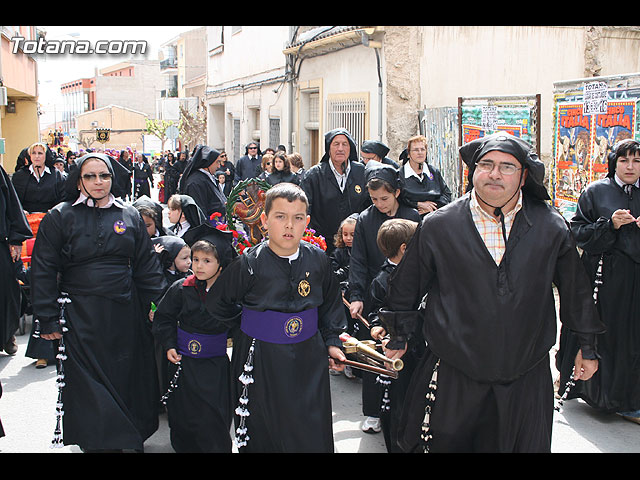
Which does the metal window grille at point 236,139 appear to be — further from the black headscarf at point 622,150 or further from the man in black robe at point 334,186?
the black headscarf at point 622,150

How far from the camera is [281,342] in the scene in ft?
12.9

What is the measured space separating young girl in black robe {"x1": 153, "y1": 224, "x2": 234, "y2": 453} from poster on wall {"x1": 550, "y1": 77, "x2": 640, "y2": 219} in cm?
467

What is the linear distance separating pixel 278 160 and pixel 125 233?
5.64 meters

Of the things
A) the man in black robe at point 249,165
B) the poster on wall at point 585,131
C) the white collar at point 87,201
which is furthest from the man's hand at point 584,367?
the man in black robe at point 249,165

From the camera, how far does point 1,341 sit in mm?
6340

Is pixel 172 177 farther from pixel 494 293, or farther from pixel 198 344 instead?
pixel 494 293

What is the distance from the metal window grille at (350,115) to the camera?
1346 cm

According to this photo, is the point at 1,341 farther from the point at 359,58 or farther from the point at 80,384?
the point at 359,58

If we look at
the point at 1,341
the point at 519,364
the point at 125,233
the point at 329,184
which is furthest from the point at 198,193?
the point at 519,364

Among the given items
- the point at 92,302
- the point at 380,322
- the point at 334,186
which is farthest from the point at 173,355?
the point at 334,186

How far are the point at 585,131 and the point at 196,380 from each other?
17.8 ft

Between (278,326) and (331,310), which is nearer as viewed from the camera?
(278,326)

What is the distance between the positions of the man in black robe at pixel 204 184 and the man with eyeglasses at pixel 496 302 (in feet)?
17.7

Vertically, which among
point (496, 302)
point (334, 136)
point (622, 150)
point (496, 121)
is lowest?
point (496, 302)
